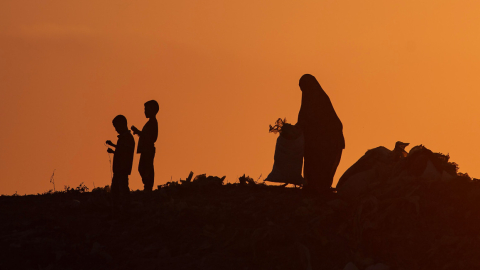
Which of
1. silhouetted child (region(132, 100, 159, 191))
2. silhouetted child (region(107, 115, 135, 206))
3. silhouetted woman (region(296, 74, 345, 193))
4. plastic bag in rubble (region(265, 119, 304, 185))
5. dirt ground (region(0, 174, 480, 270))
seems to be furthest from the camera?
silhouetted child (region(132, 100, 159, 191))

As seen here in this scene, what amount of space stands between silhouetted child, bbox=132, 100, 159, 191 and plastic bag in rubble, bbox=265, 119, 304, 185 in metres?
2.80

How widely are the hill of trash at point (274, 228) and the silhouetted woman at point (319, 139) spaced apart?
46 cm

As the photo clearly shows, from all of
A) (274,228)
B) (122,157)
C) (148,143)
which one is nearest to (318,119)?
(274,228)

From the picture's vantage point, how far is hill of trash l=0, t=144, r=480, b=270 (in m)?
9.77

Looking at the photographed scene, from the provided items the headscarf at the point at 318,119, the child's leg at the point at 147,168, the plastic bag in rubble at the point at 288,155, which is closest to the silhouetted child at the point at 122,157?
the child's leg at the point at 147,168

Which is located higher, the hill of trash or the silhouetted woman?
the silhouetted woman

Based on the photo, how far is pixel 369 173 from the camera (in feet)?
42.1

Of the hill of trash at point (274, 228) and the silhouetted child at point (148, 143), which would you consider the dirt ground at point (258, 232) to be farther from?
the silhouetted child at point (148, 143)

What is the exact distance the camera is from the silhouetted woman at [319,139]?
504 inches

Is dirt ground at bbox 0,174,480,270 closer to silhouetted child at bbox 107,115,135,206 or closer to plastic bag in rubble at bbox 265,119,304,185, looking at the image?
silhouetted child at bbox 107,115,135,206

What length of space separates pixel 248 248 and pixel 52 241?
10.5ft

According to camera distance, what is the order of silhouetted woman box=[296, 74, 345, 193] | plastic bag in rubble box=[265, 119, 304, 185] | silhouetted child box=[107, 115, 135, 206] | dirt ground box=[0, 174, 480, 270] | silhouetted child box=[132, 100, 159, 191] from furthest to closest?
1. silhouetted child box=[132, 100, 159, 191]
2. plastic bag in rubble box=[265, 119, 304, 185]
3. silhouetted woman box=[296, 74, 345, 193]
4. silhouetted child box=[107, 115, 135, 206]
5. dirt ground box=[0, 174, 480, 270]

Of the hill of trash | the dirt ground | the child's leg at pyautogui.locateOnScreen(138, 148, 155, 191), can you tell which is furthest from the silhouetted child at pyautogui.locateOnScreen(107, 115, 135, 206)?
the child's leg at pyautogui.locateOnScreen(138, 148, 155, 191)

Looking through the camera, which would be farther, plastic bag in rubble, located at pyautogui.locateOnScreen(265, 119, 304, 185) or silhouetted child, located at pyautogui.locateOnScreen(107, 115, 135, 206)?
plastic bag in rubble, located at pyautogui.locateOnScreen(265, 119, 304, 185)
